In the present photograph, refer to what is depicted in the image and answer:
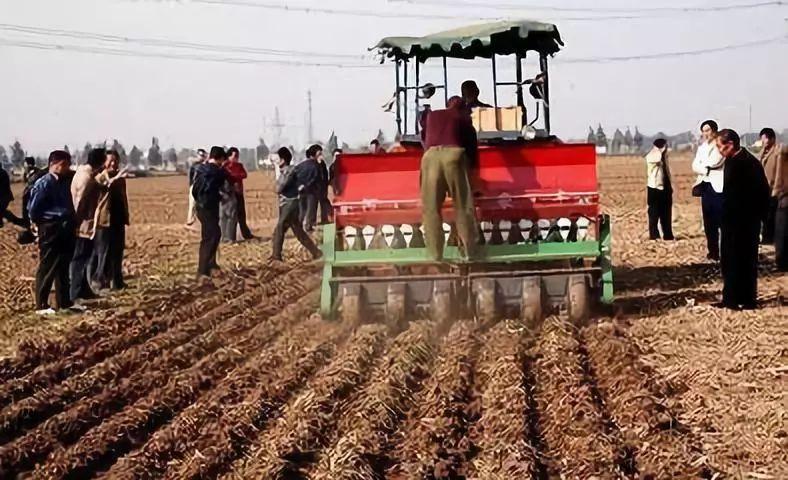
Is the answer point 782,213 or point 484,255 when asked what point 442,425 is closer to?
point 484,255

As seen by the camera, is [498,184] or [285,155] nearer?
[498,184]

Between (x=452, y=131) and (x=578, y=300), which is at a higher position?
(x=452, y=131)

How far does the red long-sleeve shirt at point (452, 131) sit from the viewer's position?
10367 millimetres

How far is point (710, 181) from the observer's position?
15008 millimetres

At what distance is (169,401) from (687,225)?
1561 cm

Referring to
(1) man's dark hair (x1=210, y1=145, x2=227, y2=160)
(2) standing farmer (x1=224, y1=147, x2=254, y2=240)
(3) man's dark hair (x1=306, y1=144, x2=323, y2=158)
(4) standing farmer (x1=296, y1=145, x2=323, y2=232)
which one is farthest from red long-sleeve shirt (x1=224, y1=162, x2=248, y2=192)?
(1) man's dark hair (x1=210, y1=145, x2=227, y2=160)

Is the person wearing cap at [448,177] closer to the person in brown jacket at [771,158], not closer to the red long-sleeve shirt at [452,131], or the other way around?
the red long-sleeve shirt at [452,131]

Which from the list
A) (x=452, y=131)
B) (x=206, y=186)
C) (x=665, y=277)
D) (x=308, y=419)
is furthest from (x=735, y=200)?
(x=206, y=186)

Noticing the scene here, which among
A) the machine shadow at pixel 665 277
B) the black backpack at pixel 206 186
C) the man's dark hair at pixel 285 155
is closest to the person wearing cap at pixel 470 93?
the machine shadow at pixel 665 277

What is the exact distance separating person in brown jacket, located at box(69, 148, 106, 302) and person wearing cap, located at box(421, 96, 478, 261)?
170 inches

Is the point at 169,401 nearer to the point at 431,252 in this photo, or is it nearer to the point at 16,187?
the point at 431,252

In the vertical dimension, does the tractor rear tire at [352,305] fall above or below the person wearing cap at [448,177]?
below

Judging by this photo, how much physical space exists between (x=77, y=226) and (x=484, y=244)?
474 cm

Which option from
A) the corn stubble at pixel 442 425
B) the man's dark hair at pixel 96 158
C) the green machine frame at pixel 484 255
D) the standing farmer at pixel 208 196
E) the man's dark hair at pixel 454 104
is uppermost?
the man's dark hair at pixel 454 104
